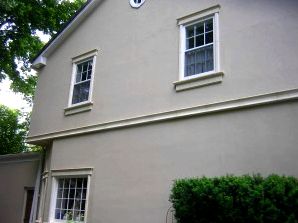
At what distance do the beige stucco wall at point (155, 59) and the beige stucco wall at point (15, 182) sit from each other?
2325mm

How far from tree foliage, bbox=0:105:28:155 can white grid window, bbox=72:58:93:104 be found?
45.1ft

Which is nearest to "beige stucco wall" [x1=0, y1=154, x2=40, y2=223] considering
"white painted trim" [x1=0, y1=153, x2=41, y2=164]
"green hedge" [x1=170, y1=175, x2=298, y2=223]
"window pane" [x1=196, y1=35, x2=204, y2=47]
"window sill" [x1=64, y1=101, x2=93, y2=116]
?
"white painted trim" [x1=0, y1=153, x2=41, y2=164]

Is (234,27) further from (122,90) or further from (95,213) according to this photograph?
→ (95,213)

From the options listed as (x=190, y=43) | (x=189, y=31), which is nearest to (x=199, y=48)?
(x=190, y=43)

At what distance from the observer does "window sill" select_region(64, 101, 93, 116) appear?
11944 millimetres

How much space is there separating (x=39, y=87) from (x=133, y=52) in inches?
200

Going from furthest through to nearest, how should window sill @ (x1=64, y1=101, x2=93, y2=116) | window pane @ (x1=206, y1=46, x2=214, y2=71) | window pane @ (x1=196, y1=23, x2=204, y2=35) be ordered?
window sill @ (x1=64, y1=101, x2=93, y2=116)
window pane @ (x1=196, y1=23, x2=204, y2=35)
window pane @ (x1=206, y1=46, x2=214, y2=71)

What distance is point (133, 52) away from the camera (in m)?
11.4

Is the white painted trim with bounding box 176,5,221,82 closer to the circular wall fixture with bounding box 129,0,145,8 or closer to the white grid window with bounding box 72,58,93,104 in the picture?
the circular wall fixture with bounding box 129,0,145,8

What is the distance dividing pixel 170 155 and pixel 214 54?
276 cm

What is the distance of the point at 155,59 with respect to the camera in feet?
34.8

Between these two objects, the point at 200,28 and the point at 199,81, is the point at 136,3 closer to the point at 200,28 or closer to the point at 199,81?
the point at 200,28

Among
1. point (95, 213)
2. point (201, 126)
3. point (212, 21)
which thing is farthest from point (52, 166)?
point (212, 21)

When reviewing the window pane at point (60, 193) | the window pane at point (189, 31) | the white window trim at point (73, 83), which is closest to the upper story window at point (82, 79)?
the white window trim at point (73, 83)
